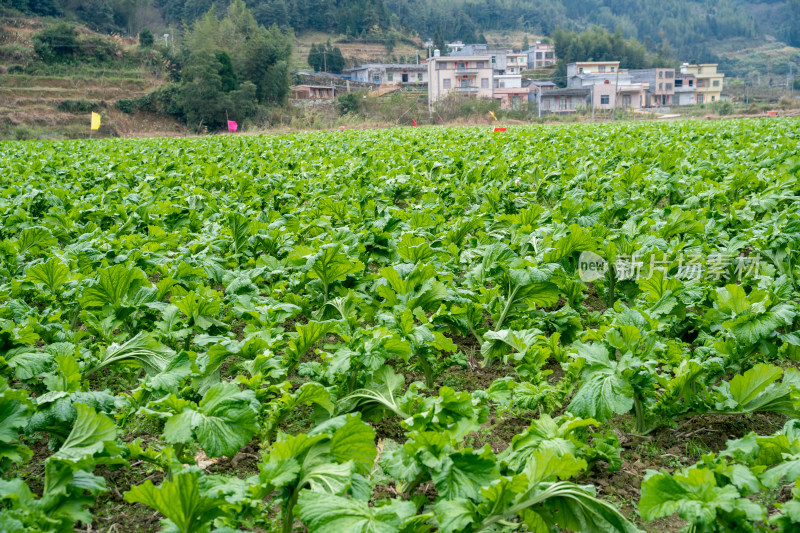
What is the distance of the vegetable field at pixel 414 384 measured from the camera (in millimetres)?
1873

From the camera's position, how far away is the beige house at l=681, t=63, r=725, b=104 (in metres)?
80.5

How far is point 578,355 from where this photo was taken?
8.56 feet

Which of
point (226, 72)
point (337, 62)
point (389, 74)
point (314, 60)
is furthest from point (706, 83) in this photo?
point (226, 72)

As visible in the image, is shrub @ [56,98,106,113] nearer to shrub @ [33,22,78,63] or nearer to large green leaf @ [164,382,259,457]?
shrub @ [33,22,78,63]

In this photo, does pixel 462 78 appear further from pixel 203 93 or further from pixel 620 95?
pixel 203 93

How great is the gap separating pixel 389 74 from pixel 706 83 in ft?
141

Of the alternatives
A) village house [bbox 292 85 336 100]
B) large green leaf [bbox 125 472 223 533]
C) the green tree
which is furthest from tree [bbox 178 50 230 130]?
large green leaf [bbox 125 472 223 533]

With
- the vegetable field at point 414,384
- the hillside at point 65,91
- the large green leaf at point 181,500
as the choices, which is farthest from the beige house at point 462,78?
the large green leaf at point 181,500

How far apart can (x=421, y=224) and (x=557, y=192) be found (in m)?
2.68

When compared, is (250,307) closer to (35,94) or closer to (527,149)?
(527,149)

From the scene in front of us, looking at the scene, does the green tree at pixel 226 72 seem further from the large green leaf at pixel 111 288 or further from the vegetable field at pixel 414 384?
the large green leaf at pixel 111 288

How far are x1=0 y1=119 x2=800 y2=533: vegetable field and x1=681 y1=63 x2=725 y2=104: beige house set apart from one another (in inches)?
3393

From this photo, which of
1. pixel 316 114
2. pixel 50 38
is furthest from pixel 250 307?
pixel 50 38

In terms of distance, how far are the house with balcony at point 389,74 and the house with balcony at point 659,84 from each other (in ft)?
94.6
